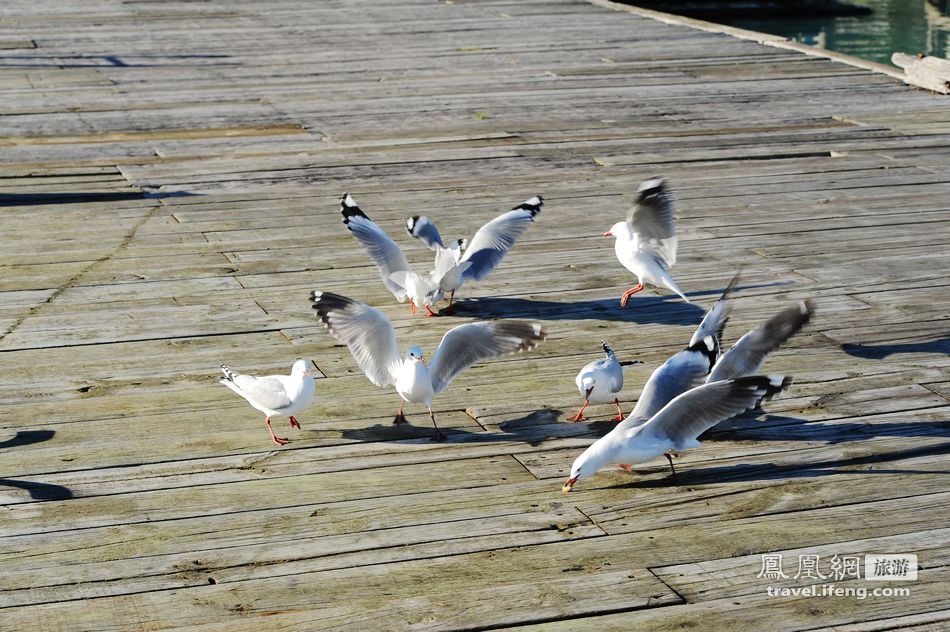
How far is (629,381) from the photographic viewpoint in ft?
16.9

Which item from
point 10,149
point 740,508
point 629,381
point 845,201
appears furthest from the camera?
point 10,149

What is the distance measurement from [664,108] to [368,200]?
3710mm

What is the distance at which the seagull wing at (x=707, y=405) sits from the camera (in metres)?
3.97

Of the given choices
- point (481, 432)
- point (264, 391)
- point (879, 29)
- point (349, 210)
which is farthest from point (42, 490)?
point (879, 29)

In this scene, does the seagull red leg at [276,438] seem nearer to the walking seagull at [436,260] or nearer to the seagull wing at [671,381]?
the seagull wing at [671,381]

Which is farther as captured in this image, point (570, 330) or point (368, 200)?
point (368, 200)

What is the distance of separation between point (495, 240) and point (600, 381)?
1630mm

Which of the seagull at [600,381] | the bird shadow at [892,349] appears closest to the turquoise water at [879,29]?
the bird shadow at [892,349]

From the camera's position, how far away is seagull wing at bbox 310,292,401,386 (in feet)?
15.4

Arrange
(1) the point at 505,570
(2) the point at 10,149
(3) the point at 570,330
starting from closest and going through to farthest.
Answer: (1) the point at 505,570
(3) the point at 570,330
(2) the point at 10,149

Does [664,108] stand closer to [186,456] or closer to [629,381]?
[629,381]

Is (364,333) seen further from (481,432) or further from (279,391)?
(481,432)

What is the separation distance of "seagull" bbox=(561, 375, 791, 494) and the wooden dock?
0.16 m

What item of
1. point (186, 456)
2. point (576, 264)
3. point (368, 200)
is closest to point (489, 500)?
point (186, 456)
